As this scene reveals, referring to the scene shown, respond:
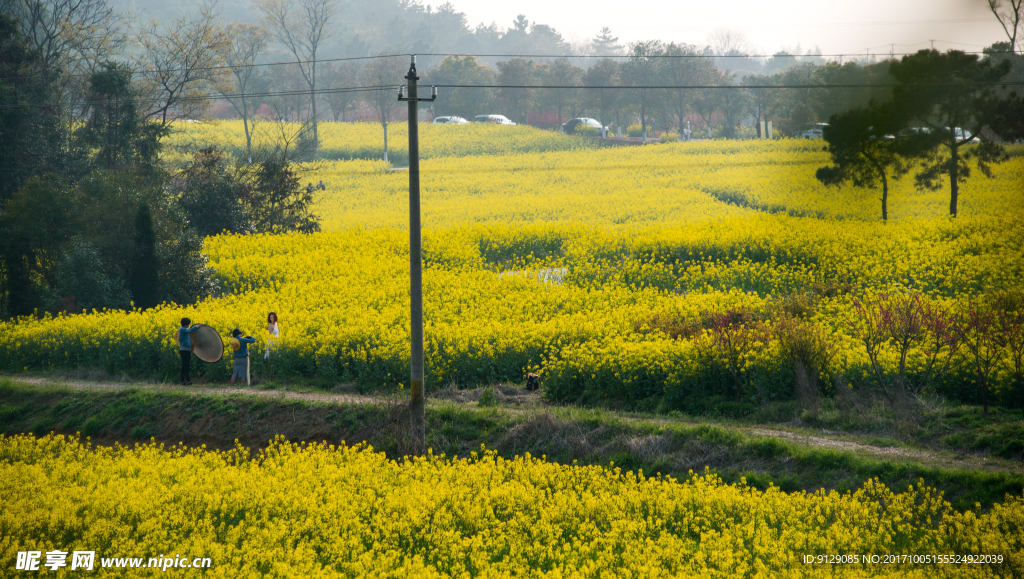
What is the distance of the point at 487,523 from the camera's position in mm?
8344

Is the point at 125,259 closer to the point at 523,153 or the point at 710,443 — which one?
the point at 710,443

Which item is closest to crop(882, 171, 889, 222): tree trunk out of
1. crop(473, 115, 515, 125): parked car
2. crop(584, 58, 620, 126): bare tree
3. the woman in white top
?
the woman in white top

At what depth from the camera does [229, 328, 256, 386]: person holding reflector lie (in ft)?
51.1

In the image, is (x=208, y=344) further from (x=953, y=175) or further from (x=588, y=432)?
(x=953, y=175)

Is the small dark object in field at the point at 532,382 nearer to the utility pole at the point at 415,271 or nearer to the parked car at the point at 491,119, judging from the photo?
the utility pole at the point at 415,271

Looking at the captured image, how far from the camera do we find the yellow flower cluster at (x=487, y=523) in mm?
7148

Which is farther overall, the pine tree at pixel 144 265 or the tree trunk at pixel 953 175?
the tree trunk at pixel 953 175

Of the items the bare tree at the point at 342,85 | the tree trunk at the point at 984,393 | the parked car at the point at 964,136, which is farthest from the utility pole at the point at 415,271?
the bare tree at the point at 342,85

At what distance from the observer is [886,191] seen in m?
24.6

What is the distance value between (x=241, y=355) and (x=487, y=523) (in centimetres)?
952

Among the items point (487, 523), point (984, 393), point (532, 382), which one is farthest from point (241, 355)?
point (984, 393)

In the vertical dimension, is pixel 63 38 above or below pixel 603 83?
below

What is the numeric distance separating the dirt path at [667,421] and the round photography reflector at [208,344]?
0.97 metres

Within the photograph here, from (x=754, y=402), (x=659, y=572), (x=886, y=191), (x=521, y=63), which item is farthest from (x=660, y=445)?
(x=521, y=63)
